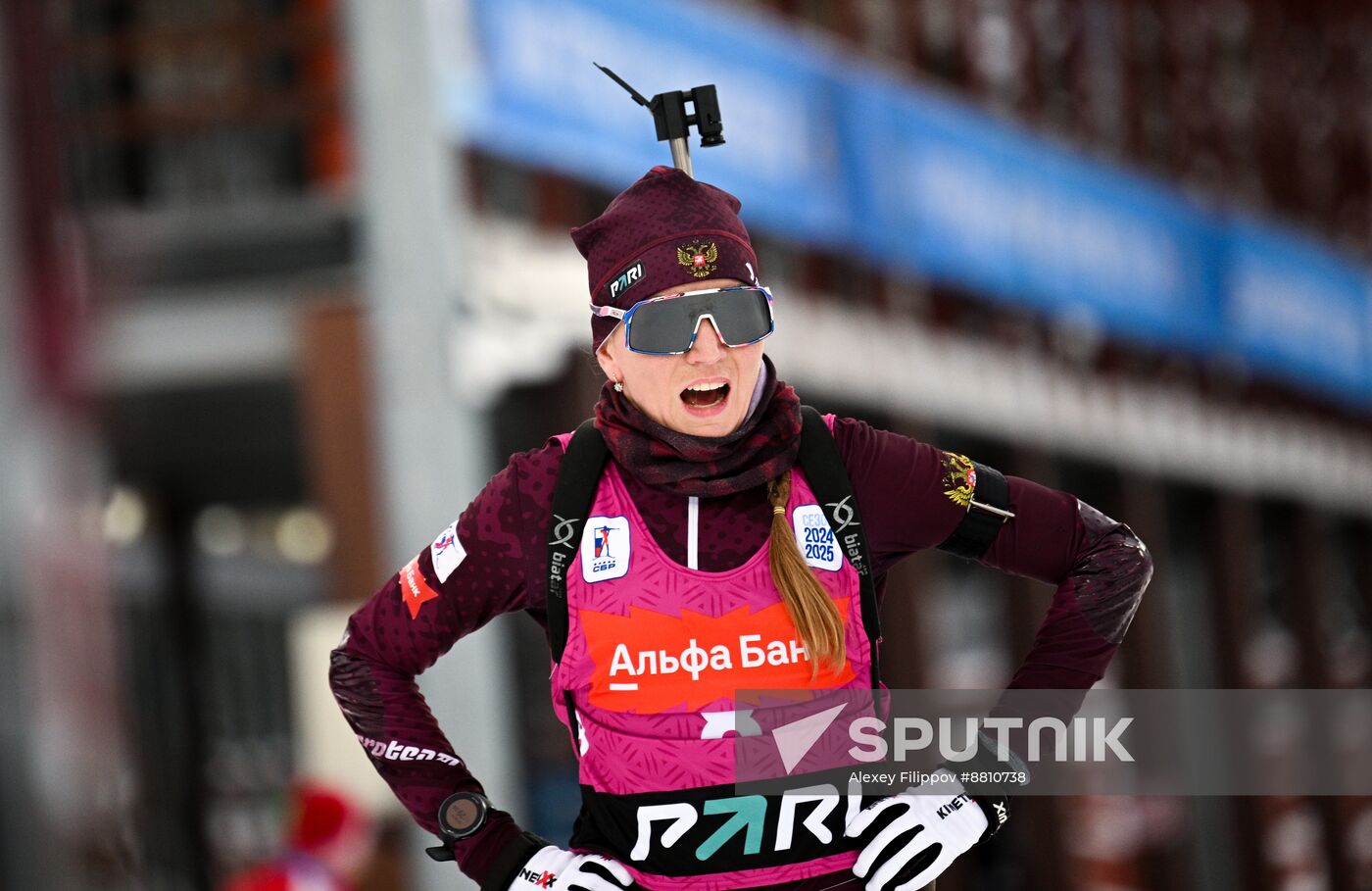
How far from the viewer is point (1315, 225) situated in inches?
824

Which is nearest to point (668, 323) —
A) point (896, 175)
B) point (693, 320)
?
point (693, 320)

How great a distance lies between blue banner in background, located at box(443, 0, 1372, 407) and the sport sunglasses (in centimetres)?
433

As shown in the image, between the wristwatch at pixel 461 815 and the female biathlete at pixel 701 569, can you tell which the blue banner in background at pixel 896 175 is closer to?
the female biathlete at pixel 701 569

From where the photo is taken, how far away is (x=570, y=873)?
267cm

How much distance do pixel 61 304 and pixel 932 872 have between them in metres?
6.81

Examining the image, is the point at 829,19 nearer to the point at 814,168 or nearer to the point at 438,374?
the point at 814,168

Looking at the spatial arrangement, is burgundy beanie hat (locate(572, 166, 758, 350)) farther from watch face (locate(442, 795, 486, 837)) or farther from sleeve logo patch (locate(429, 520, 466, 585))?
watch face (locate(442, 795, 486, 837))

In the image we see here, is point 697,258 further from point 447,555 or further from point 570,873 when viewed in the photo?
point 570,873

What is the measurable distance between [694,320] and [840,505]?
313 mm

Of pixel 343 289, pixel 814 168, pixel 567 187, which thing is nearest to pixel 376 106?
pixel 343 289

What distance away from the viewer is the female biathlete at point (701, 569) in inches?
105

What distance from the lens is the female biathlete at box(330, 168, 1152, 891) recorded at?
2656mm

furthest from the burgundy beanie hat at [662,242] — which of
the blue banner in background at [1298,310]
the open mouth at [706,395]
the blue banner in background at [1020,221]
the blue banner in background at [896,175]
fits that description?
the blue banner in background at [1298,310]

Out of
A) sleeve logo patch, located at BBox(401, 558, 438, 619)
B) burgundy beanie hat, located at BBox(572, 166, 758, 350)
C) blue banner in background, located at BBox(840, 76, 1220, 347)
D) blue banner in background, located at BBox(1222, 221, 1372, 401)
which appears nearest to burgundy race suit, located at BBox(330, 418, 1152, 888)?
sleeve logo patch, located at BBox(401, 558, 438, 619)
